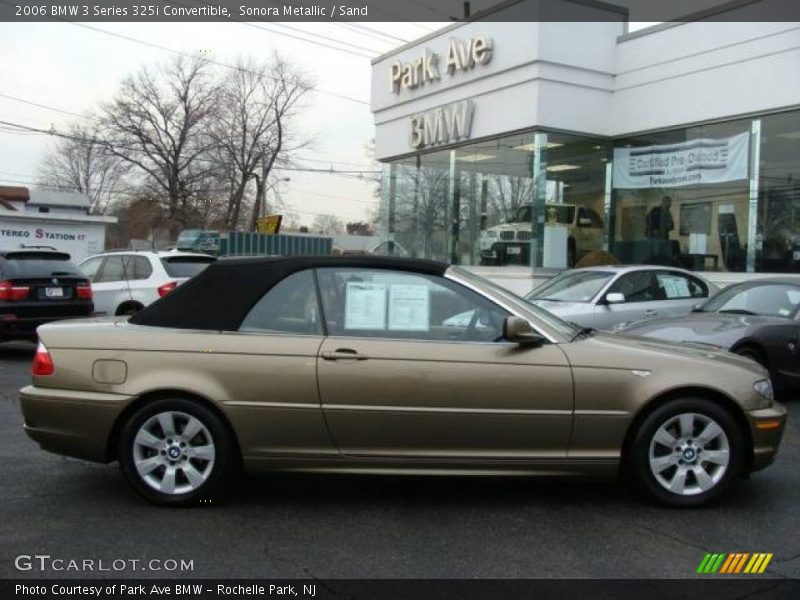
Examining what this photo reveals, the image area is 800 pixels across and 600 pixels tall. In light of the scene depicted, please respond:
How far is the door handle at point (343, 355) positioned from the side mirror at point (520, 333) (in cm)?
84

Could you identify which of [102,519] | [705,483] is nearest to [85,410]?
[102,519]

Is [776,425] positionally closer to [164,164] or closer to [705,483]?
[705,483]

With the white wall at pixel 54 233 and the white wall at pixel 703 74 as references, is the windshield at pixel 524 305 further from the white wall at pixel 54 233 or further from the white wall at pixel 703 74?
the white wall at pixel 54 233

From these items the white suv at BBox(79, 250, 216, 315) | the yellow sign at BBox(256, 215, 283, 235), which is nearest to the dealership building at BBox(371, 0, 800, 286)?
the white suv at BBox(79, 250, 216, 315)

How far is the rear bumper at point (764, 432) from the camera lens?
4625 mm

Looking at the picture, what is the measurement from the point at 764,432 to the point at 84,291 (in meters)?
9.83

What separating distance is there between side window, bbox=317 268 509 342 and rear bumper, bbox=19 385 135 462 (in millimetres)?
1349

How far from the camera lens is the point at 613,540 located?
4168mm

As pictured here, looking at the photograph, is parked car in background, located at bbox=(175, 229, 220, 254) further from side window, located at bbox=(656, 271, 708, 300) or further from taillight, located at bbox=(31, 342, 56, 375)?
taillight, located at bbox=(31, 342, 56, 375)

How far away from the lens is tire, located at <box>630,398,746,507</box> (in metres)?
4.56

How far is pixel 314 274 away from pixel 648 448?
225cm

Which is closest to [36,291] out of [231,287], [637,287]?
[231,287]

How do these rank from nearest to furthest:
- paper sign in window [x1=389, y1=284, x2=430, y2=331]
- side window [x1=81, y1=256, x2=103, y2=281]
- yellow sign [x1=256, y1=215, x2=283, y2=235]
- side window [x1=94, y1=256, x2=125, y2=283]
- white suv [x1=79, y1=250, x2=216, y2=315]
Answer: paper sign in window [x1=389, y1=284, x2=430, y2=331]
white suv [x1=79, y1=250, x2=216, y2=315]
side window [x1=94, y1=256, x2=125, y2=283]
side window [x1=81, y1=256, x2=103, y2=281]
yellow sign [x1=256, y1=215, x2=283, y2=235]

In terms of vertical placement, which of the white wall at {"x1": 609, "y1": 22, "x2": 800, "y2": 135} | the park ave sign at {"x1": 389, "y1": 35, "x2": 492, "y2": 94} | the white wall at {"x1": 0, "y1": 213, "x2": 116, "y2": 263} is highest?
the park ave sign at {"x1": 389, "y1": 35, "x2": 492, "y2": 94}
